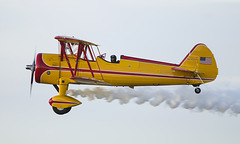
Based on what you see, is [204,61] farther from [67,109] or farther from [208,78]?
[67,109]

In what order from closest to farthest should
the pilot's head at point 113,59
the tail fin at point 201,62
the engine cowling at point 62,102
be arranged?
the engine cowling at point 62,102
the pilot's head at point 113,59
the tail fin at point 201,62

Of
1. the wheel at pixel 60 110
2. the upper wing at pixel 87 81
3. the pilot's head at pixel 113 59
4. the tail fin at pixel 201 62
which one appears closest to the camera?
the upper wing at pixel 87 81

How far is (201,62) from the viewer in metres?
27.8

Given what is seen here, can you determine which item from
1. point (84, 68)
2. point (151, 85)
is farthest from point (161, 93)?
point (84, 68)

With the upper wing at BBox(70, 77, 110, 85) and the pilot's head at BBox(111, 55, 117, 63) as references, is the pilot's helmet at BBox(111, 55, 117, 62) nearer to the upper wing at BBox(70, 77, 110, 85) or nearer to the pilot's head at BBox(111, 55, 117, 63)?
the pilot's head at BBox(111, 55, 117, 63)

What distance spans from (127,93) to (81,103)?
2502mm

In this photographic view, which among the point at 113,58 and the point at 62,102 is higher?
the point at 113,58

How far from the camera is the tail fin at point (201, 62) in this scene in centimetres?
2775

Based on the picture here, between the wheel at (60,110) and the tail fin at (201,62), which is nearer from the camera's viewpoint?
the wheel at (60,110)

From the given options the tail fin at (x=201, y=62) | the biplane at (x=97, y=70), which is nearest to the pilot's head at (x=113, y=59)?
the biplane at (x=97, y=70)

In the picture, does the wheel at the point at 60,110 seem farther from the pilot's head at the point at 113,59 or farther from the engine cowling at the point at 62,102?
the pilot's head at the point at 113,59

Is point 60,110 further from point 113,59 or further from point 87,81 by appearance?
point 113,59

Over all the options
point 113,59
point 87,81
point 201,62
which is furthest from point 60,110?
point 201,62

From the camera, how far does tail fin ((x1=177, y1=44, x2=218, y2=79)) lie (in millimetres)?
27750
